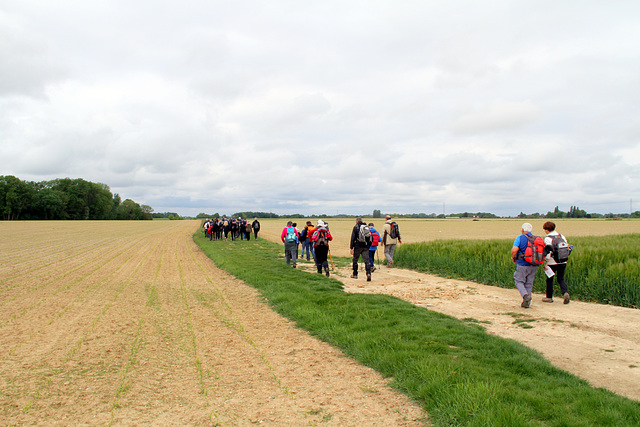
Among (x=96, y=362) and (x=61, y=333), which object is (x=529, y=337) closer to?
(x=96, y=362)

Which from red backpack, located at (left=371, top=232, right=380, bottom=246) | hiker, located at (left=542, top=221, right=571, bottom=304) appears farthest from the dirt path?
red backpack, located at (left=371, top=232, right=380, bottom=246)

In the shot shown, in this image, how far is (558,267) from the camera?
9.43 m

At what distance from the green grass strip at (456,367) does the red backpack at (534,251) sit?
2528 millimetres

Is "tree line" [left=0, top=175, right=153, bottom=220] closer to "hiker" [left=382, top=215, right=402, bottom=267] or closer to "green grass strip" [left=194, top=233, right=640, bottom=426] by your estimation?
"hiker" [left=382, top=215, right=402, bottom=267]

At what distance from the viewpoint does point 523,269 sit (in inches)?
352

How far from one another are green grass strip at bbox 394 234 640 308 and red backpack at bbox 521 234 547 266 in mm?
2322

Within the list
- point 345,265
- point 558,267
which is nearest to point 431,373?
point 558,267

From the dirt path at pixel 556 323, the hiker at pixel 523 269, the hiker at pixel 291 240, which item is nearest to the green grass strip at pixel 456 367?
the dirt path at pixel 556 323

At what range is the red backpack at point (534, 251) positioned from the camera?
872 cm

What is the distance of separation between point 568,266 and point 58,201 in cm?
12721

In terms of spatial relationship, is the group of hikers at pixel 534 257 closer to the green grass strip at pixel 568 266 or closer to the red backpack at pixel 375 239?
the green grass strip at pixel 568 266

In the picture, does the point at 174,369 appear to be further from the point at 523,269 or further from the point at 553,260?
the point at 553,260

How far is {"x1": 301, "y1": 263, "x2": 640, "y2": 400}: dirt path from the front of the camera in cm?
509

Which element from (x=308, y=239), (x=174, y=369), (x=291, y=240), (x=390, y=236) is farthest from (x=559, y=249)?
(x=308, y=239)
